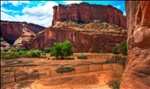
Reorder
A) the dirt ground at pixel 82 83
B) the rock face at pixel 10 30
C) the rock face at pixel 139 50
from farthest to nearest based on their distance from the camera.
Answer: the rock face at pixel 10 30 → the dirt ground at pixel 82 83 → the rock face at pixel 139 50

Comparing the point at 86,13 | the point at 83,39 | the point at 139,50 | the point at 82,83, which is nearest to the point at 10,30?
the point at 86,13

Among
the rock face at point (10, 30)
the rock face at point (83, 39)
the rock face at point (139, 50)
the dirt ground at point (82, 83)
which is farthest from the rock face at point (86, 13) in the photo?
the rock face at point (139, 50)

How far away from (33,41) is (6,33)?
53.0 meters

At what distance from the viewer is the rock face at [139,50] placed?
293 inches

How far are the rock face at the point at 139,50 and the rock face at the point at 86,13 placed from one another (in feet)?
318

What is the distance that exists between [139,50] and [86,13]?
3952 inches

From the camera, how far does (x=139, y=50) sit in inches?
318

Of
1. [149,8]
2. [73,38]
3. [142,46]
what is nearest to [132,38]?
[142,46]

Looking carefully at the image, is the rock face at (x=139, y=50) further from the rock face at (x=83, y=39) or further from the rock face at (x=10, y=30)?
the rock face at (x=10, y=30)

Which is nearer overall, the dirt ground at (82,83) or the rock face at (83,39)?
the dirt ground at (82,83)

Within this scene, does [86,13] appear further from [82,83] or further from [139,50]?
[139,50]

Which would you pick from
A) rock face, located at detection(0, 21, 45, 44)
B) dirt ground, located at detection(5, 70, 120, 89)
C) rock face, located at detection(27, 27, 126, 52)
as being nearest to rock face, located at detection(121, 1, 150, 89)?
dirt ground, located at detection(5, 70, 120, 89)


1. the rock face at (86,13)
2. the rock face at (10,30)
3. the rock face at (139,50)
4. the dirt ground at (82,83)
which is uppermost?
the rock face at (86,13)

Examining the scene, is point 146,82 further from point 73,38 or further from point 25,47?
point 25,47
